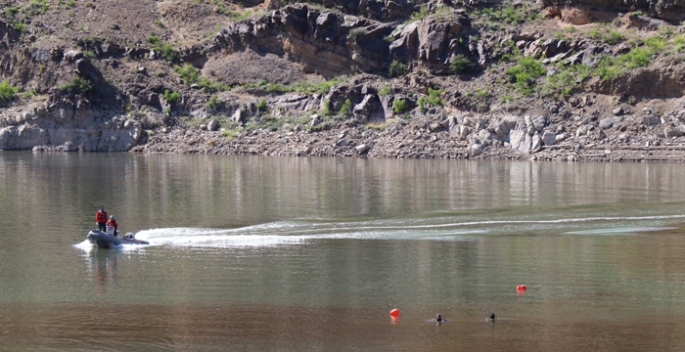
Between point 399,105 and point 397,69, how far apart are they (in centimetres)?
837

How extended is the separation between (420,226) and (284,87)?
6296cm

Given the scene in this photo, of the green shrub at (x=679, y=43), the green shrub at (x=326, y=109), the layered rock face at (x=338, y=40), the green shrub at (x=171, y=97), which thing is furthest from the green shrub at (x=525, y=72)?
the green shrub at (x=171, y=97)

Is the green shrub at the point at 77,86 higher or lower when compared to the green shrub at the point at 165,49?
lower

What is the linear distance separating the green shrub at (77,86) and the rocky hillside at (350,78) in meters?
0.18

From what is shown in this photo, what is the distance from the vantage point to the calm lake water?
22.6 meters

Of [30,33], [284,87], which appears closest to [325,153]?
[284,87]

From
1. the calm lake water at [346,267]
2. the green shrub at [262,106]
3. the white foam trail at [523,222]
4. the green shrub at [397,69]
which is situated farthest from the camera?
the green shrub at [397,69]

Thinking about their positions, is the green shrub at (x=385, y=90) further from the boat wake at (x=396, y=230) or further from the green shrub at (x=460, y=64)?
the boat wake at (x=396, y=230)

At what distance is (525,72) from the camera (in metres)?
90.7

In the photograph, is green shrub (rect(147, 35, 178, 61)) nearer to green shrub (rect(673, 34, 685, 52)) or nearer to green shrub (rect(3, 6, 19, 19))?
green shrub (rect(3, 6, 19, 19))

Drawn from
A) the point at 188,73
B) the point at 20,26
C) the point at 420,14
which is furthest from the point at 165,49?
the point at 420,14

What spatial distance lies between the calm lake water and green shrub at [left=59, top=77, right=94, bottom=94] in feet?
133

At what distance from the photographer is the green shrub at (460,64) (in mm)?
94375

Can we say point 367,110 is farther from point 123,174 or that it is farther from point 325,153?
point 123,174
